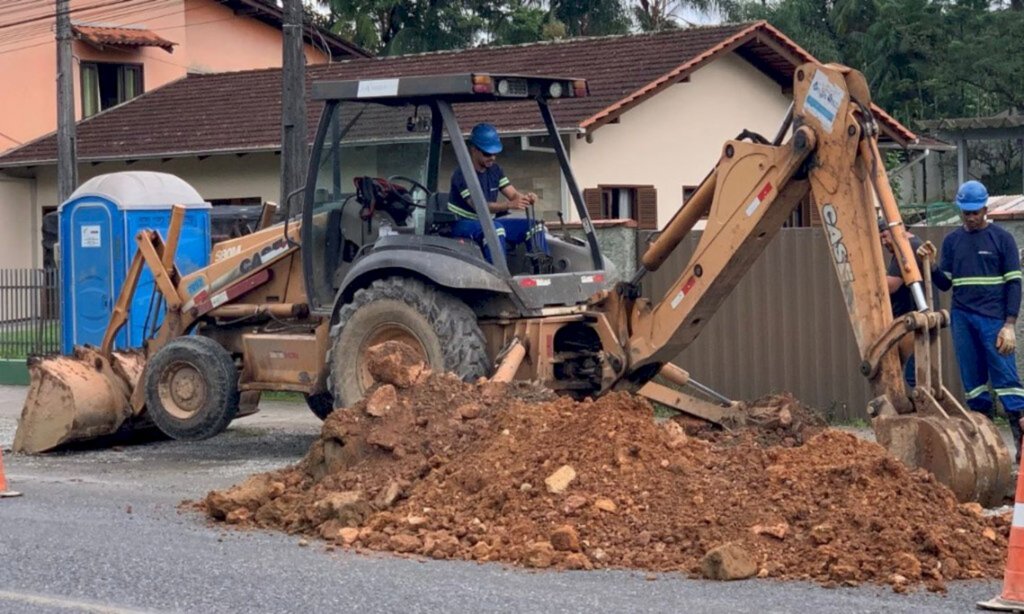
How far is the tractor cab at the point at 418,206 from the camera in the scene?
1098 centimetres

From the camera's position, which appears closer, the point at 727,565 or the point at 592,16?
the point at 727,565

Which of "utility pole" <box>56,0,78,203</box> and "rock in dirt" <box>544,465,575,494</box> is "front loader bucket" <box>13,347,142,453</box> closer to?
"rock in dirt" <box>544,465,575,494</box>

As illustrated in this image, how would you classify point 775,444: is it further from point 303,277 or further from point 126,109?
point 126,109

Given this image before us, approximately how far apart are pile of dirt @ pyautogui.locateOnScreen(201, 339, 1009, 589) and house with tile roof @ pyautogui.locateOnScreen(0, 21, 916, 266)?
435 inches

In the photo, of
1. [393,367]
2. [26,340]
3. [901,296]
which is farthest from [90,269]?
[901,296]

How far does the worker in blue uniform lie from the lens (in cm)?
1101

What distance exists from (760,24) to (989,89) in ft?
57.9

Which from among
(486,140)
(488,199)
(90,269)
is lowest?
(90,269)

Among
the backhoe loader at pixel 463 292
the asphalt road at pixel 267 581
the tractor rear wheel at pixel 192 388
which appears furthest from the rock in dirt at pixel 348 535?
the tractor rear wheel at pixel 192 388

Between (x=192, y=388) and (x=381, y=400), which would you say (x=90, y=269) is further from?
(x=381, y=400)

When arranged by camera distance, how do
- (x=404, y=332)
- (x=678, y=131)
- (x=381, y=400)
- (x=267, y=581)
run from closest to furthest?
(x=267, y=581) → (x=381, y=400) → (x=404, y=332) → (x=678, y=131)

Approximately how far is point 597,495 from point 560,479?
0.81 ft

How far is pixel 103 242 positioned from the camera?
62.7 ft

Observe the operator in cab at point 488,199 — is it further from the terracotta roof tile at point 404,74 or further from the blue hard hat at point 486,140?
the terracotta roof tile at point 404,74
